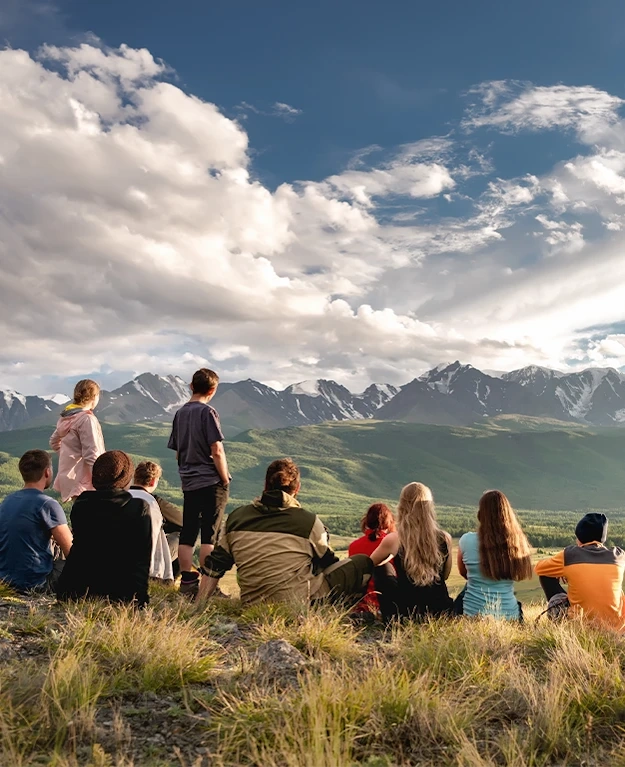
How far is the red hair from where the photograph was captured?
9727 mm

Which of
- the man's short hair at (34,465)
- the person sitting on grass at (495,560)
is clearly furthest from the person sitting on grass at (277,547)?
the man's short hair at (34,465)

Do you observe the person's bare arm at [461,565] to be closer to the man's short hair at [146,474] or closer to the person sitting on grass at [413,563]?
the person sitting on grass at [413,563]

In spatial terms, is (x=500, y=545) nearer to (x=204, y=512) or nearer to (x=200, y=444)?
(x=204, y=512)

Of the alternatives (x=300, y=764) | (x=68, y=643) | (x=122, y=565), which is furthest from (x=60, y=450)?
(x=300, y=764)

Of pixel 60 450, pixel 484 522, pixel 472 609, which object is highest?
pixel 60 450

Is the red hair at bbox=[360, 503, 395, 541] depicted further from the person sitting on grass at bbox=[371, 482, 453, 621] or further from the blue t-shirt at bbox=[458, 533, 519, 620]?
the blue t-shirt at bbox=[458, 533, 519, 620]

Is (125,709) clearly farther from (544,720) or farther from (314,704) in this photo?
(544,720)

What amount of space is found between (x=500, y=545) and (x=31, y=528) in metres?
6.71

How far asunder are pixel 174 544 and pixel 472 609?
540 cm

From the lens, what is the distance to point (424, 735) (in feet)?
14.0

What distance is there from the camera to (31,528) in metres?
8.32

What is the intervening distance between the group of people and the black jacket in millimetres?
12

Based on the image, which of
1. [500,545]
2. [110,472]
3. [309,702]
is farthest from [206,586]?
[309,702]

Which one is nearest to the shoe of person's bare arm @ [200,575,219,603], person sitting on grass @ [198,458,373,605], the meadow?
person's bare arm @ [200,575,219,603]
